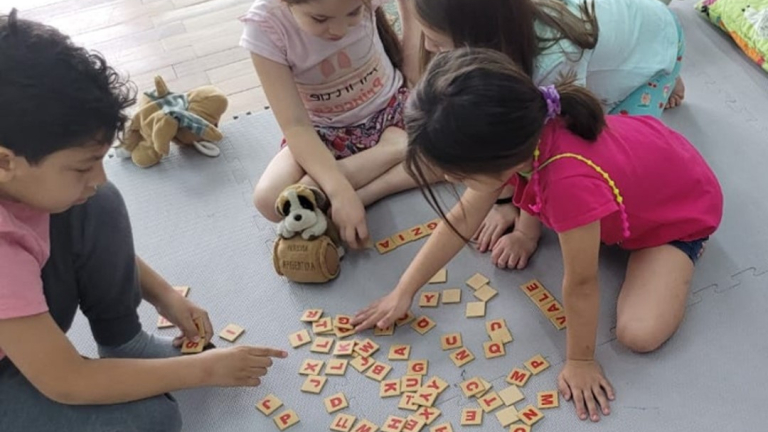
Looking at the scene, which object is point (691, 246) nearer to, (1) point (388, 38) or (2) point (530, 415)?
(2) point (530, 415)

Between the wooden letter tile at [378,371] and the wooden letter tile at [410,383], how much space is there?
1.3 inches

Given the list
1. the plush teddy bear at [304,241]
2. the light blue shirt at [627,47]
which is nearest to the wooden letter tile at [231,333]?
the plush teddy bear at [304,241]

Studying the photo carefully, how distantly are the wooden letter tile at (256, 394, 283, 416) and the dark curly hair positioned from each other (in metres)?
0.56

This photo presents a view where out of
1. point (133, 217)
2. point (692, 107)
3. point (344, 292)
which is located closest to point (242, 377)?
point (344, 292)

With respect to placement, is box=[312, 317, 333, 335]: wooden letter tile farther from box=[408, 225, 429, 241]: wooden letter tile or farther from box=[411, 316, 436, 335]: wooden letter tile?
box=[408, 225, 429, 241]: wooden letter tile

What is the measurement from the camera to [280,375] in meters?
1.37

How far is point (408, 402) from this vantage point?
1.29 m

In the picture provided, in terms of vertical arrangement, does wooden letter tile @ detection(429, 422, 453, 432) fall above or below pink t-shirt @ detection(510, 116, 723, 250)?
below

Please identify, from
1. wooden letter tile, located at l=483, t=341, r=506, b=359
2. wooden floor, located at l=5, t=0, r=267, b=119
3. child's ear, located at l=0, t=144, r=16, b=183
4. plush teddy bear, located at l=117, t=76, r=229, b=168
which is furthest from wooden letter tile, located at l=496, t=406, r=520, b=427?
wooden floor, located at l=5, t=0, r=267, b=119

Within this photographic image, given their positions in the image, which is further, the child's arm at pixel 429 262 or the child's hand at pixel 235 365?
the child's arm at pixel 429 262

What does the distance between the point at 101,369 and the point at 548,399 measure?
0.68m

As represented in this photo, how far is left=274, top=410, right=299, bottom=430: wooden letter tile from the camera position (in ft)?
4.22

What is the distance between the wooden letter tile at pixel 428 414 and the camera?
126 centimetres

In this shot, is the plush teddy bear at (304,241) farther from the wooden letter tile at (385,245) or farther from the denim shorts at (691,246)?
the denim shorts at (691,246)
